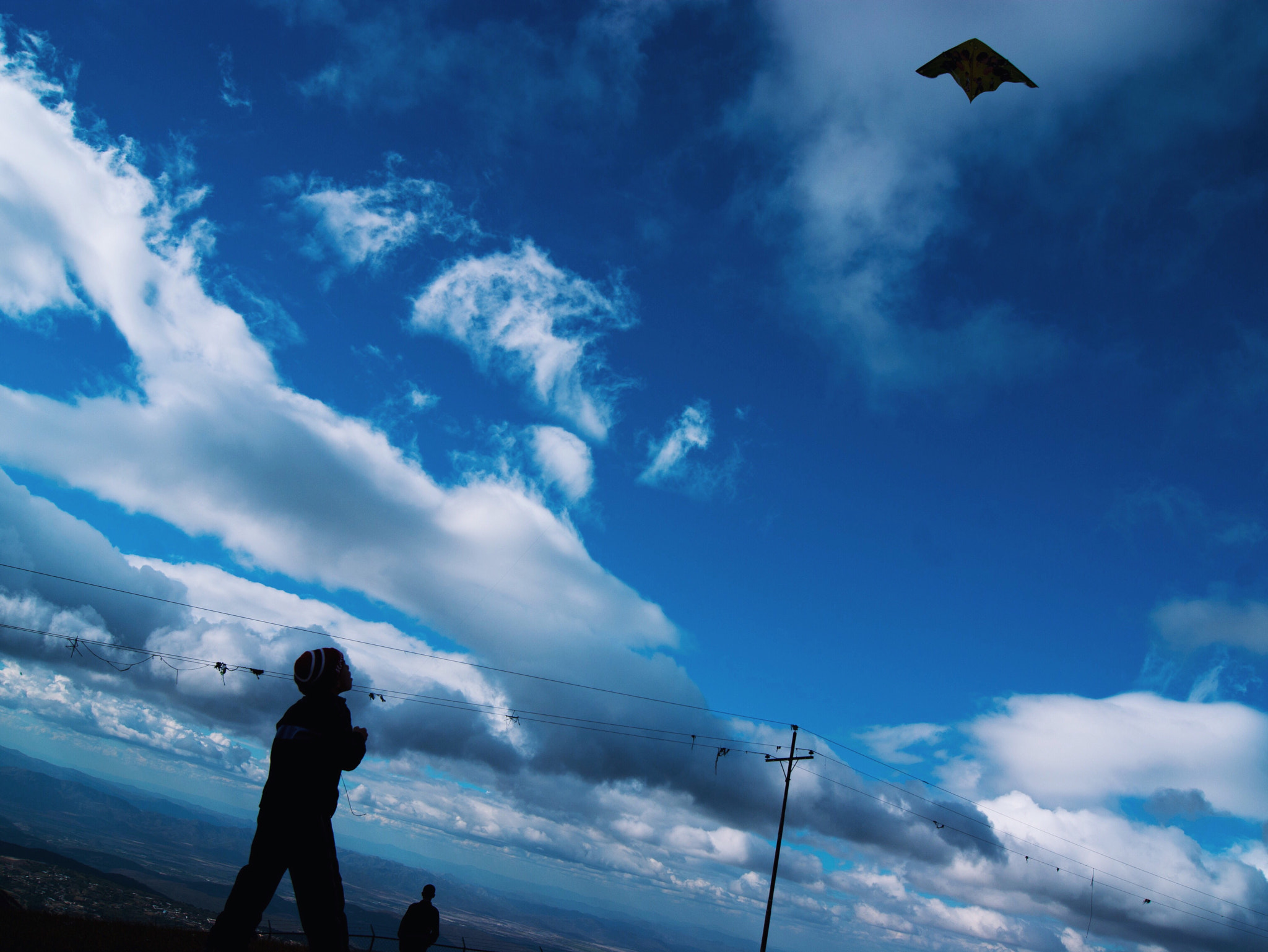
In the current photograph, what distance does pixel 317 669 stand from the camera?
4.88 metres

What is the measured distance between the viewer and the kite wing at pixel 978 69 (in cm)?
1191

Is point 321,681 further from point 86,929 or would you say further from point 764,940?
point 764,940

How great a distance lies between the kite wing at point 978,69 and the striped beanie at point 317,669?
43.1ft

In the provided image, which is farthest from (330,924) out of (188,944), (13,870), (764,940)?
(13,870)

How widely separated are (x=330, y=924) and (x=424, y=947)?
805 centimetres

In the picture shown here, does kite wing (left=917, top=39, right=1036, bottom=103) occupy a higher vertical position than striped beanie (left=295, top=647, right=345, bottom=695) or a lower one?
higher

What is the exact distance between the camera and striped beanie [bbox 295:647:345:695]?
4.84 meters

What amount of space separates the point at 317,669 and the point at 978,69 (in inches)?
554

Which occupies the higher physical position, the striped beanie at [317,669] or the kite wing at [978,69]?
the kite wing at [978,69]

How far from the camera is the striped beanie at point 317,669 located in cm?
484

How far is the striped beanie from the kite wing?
13.1 meters

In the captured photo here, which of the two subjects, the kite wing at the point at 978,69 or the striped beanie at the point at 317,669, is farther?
the kite wing at the point at 978,69

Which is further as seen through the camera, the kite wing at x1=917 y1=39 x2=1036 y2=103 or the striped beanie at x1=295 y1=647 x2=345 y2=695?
the kite wing at x1=917 y1=39 x2=1036 y2=103

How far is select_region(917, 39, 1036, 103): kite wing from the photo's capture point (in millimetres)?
11906
